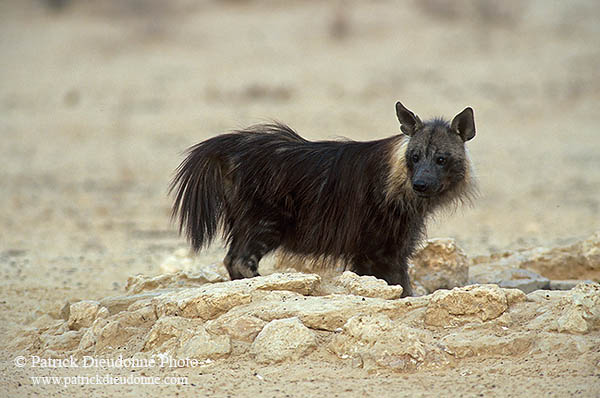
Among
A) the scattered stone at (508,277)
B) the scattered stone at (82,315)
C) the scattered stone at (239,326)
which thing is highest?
the scattered stone at (508,277)

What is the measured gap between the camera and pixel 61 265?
7855 millimetres

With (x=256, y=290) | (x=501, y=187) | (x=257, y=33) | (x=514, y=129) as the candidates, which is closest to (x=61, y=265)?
(x=256, y=290)

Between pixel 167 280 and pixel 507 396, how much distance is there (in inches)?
118

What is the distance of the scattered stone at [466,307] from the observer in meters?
4.77

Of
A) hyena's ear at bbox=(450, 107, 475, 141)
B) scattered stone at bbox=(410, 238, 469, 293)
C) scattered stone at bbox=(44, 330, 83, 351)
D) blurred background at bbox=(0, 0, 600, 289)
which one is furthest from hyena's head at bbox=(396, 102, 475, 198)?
blurred background at bbox=(0, 0, 600, 289)

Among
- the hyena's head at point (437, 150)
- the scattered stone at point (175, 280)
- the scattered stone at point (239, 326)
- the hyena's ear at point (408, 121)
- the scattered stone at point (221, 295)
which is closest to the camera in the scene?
the scattered stone at point (239, 326)

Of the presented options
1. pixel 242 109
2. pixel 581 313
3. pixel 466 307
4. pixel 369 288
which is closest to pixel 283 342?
pixel 369 288

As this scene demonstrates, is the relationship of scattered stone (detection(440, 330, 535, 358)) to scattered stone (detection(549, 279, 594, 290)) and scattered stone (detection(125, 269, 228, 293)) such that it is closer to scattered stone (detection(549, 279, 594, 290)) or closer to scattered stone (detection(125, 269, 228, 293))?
scattered stone (detection(549, 279, 594, 290))

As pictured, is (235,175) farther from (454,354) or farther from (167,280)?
(454,354)

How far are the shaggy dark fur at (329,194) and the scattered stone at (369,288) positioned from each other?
1.84ft

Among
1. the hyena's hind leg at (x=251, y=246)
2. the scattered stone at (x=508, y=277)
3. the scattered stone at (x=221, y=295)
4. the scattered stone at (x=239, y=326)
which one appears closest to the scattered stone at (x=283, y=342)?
the scattered stone at (x=239, y=326)

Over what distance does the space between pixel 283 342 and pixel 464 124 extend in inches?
88.4

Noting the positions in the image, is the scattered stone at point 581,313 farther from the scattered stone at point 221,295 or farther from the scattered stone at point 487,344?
the scattered stone at point 221,295

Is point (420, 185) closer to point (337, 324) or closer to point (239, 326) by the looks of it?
point (337, 324)
